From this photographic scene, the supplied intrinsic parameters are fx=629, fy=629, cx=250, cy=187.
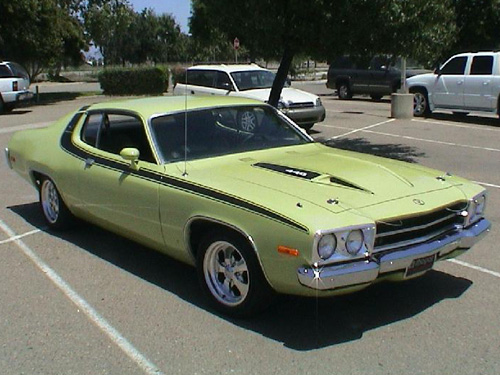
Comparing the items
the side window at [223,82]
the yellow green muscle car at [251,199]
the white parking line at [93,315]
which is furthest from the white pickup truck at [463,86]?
the white parking line at [93,315]

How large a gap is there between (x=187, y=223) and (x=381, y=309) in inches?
61.3

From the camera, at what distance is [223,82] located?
50.3 ft

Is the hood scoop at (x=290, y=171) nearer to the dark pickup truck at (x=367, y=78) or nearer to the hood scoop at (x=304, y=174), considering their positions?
the hood scoop at (x=304, y=174)

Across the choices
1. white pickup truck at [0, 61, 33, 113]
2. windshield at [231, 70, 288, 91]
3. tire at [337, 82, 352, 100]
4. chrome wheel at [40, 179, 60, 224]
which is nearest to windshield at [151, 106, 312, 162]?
chrome wheel at [40, 179, 60, 224]

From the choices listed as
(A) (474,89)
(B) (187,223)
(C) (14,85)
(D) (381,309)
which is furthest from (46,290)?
(C) (14,85)

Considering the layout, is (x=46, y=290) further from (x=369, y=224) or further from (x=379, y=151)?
(x=379, y=151)

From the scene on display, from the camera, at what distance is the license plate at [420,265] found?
417cm

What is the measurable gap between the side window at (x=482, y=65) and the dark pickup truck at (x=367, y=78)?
18.1 feet

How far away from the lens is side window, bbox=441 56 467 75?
16688 millimetres

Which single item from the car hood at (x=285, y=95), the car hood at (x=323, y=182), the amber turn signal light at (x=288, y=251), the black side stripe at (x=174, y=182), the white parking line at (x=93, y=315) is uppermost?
the car hood at (x=323, y=182)

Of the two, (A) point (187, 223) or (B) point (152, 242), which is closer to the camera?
(A) point (187, 223)

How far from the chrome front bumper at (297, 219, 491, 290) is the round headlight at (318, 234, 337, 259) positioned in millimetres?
74

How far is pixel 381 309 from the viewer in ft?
15.2

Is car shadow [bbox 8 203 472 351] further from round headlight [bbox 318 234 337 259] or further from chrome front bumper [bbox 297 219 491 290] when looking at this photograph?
round headlight [bbox 318 234 337 259]
